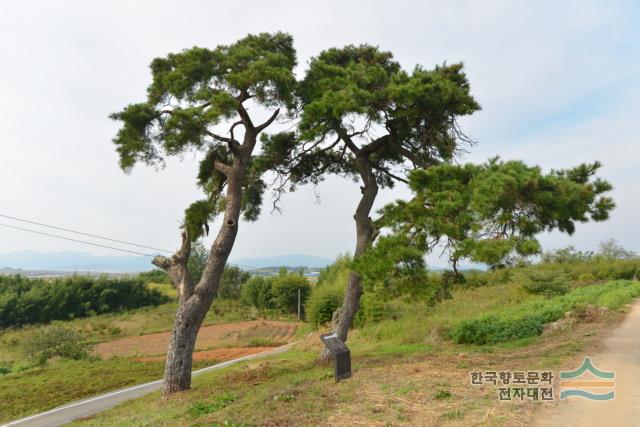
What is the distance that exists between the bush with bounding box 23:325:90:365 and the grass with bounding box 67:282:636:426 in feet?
33.8

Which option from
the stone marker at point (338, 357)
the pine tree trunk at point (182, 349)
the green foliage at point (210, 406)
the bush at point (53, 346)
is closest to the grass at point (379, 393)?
the green foliage at point (210, 406)

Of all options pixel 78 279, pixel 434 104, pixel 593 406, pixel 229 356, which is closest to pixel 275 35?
pixel 434 104

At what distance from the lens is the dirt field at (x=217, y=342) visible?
1855 centimetres

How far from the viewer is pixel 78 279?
37.0 metres

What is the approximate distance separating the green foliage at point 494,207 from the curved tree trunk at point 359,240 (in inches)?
95.9

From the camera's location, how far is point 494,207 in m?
5.61

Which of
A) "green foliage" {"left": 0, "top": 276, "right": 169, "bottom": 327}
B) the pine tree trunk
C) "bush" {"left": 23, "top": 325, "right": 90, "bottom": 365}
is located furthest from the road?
"green foliage" {"left": 0, "top": 276, "right": 169, "bottom": 327}

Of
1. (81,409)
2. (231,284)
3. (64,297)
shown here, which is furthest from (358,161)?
(231,284)

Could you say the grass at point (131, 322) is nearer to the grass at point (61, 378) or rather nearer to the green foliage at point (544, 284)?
the grass at point (61, 378)

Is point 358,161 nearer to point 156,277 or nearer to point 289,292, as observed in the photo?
point 289,292

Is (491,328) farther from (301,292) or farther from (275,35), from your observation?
(301,292)

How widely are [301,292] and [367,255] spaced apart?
30.6m

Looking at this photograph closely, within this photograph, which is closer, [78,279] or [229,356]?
[229,356]
